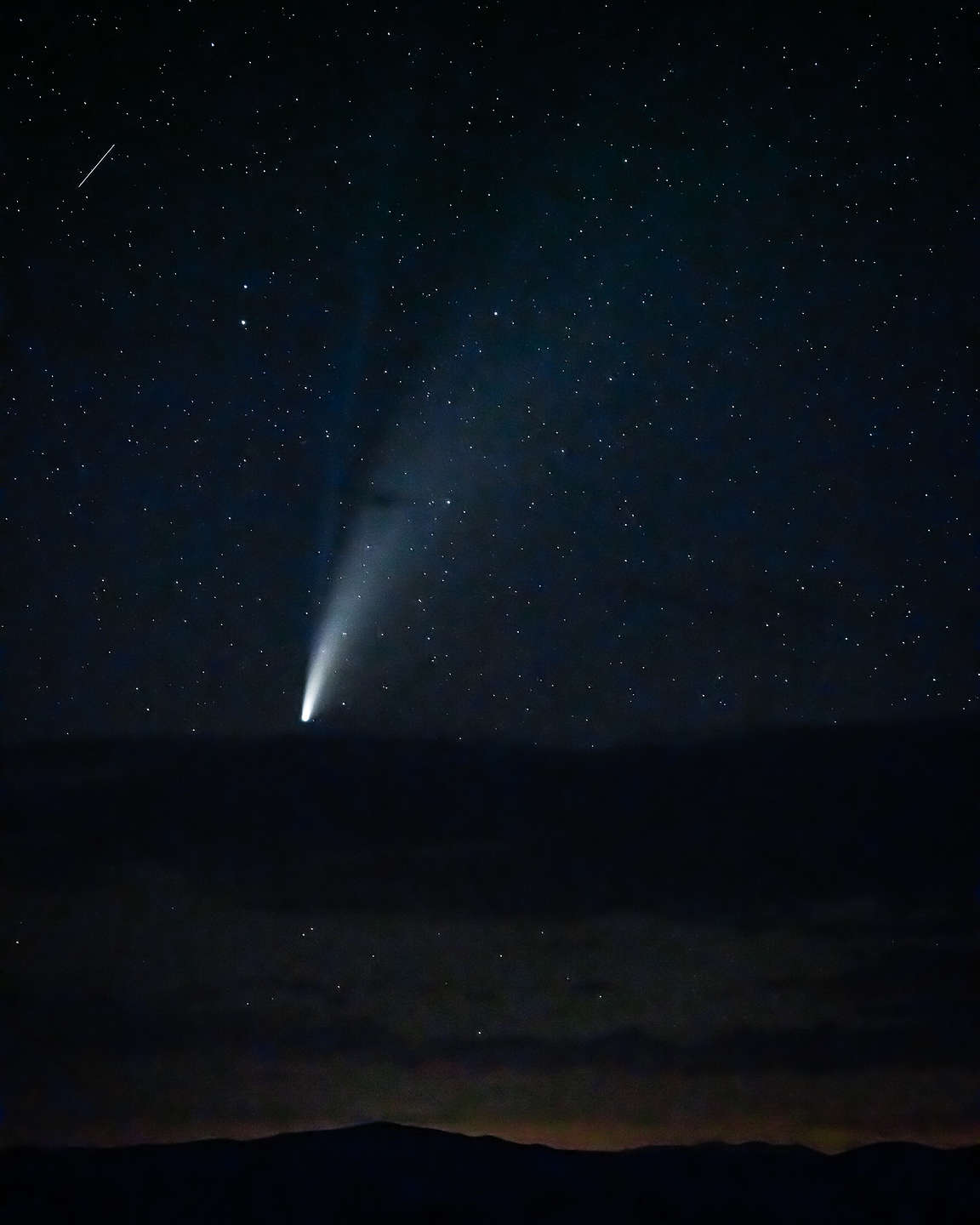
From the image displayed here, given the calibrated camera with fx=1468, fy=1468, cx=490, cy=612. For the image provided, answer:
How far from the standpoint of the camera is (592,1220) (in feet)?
144

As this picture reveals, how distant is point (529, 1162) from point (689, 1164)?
18.5 feet

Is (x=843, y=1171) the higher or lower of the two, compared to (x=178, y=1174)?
lower

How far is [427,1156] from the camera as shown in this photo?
50688 mm

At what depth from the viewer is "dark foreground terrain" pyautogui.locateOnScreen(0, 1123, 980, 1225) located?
44219 millimetres

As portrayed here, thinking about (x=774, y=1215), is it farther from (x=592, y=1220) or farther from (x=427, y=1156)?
(x=427, y=1156)

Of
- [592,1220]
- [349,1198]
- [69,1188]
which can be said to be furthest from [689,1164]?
[69,1188]

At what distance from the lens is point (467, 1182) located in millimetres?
47906

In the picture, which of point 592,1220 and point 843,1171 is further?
point 843,1171

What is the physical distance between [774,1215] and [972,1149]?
11.3 m

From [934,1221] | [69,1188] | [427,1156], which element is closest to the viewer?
[934,1221]

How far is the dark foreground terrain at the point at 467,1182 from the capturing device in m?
44.2

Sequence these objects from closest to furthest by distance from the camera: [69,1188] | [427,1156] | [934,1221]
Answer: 1. [934,1221]
2. [69,1188]
3. [427,1156]

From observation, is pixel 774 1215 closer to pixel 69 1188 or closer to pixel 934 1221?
pixel 934 1221

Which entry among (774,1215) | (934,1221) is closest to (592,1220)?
(774,1215)
